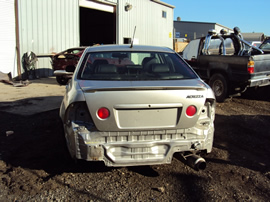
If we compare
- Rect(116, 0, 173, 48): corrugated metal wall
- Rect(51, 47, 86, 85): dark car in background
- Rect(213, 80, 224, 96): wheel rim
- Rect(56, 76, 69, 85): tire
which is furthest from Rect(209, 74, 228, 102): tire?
Rect(116, 0, 173, 48): corrugated metal wall

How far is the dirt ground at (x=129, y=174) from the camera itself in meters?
3.07

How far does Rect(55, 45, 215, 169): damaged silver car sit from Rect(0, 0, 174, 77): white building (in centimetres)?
1049

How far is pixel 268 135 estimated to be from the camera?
5.06m

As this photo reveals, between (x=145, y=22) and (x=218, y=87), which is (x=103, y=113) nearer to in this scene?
(x=218, y=87)

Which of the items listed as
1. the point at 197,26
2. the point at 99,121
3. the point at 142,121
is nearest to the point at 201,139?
the point at 142,121

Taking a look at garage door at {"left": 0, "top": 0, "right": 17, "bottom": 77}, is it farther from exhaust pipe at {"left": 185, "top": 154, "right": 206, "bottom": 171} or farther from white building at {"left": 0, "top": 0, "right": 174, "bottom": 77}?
exhaust pipe at {"left": 185, "top": 154, "right": 206, "bottom": 171}

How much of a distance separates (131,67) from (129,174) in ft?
4.91

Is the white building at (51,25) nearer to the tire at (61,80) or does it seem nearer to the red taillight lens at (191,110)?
the tire at (61,80)

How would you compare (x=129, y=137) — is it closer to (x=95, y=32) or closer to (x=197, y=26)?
(x=95, y=32)

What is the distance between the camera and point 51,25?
1388cm

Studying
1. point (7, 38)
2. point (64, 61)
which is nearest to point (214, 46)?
point (64, 61)

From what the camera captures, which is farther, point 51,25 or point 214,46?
point 51,25

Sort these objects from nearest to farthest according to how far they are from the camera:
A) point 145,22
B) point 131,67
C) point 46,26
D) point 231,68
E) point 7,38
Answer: point 131,67, point 231,68, point 7,38, point 46,26, point 145,22

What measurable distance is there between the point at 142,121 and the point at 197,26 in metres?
40.8
